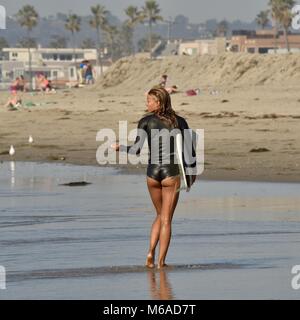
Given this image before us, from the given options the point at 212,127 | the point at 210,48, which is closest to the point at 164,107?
the point at 212,127

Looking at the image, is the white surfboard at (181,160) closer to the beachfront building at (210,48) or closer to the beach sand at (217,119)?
the beach sand at (217,119)

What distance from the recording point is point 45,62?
17012 centimetres

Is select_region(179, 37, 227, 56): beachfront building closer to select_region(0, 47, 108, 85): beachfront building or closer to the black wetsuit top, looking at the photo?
select_region(0, 47, 108, 85): beachfront building

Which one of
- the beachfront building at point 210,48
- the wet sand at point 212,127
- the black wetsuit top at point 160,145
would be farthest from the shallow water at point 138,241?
the beachfront building at point 210,48

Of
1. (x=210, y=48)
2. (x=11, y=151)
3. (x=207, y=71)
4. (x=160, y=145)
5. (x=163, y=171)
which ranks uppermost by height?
(x=210, y=48)

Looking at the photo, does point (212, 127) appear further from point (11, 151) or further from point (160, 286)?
point (160, 286)

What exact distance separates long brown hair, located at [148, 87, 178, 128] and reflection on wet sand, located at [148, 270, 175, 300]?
1.26 m

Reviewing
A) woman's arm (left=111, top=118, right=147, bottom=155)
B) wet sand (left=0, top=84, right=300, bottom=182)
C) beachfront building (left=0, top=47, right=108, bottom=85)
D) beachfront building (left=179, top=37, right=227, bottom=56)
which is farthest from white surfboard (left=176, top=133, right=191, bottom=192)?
beachfront building (left=0, top=47, right=108, bottom=85)

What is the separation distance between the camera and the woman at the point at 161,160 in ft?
34.4

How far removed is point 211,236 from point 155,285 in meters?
2.80

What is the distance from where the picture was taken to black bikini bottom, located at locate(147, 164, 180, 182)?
10.6m

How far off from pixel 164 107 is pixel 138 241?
198 cm
